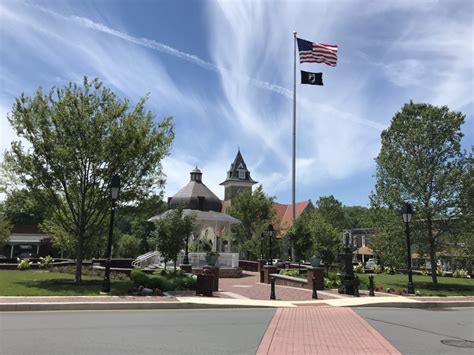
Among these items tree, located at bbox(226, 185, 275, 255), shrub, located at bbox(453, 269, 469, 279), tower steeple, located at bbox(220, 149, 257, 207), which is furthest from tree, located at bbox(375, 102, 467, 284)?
tower steeple, located at bbox(220, 149, 257, 207)

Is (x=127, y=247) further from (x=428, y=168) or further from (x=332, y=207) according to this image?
(x=428, y=168)

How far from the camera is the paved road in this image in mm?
8945

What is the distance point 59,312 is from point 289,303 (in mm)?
8007

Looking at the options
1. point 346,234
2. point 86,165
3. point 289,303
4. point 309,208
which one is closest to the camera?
point 289,303

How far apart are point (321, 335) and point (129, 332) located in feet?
14.0

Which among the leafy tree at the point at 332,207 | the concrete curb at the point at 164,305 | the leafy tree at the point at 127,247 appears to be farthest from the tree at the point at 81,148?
the leafy tree at the point at 332,207

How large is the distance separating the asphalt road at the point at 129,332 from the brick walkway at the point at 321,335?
0.40 m

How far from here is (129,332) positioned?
943 cm

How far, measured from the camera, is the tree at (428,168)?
24.5 meters

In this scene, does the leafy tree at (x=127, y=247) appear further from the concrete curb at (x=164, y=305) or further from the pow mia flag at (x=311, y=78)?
the concrete curb at (x=164, y=305)

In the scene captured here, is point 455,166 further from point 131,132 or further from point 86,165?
point 86,165

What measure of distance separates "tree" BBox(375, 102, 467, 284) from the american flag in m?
Result: 6.48

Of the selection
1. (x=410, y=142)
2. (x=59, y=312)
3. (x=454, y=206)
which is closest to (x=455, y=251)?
(x=454, y=206)

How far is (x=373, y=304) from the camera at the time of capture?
661 inches
